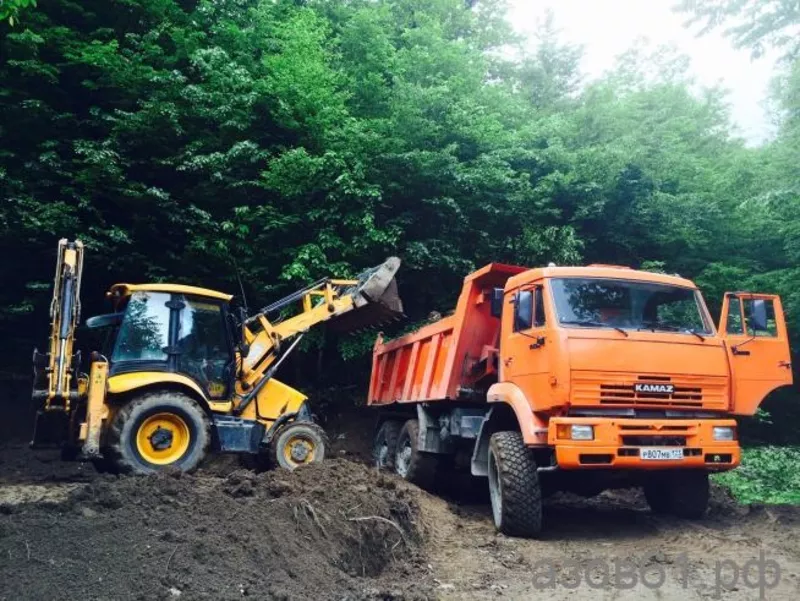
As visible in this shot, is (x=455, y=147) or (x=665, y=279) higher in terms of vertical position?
(x=455, y=147)

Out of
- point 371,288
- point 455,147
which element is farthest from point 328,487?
point 455,147

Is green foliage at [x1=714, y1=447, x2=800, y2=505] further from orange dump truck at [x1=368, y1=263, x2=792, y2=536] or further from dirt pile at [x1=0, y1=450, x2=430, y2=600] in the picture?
dirt pile at [x1=0, y1=450, x2=430, y2=600]

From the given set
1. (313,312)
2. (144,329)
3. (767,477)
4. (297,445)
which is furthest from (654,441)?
(144,329)

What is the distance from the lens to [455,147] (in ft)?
40.7

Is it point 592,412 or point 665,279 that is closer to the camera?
point 592,412

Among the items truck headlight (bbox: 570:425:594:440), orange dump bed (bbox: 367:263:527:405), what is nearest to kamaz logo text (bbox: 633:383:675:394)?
truck headlight (bbox: 570:425:594:440)

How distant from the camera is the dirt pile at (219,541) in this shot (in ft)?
13.7

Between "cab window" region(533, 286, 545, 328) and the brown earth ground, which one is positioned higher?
"cab window" region(533, 286, 545, 328)

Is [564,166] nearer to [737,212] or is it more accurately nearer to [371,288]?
[737,212]

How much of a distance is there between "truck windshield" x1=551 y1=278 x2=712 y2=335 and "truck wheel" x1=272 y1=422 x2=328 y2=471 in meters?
3.84

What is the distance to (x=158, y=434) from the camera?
26.9ft

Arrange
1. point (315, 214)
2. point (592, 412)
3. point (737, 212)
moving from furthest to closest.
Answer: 1. point (737, 212)
2. point (315, 214)
3. point (592, 412)

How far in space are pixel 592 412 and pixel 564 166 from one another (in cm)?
866

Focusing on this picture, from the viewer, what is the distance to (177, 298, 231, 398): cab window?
29.5 feet
